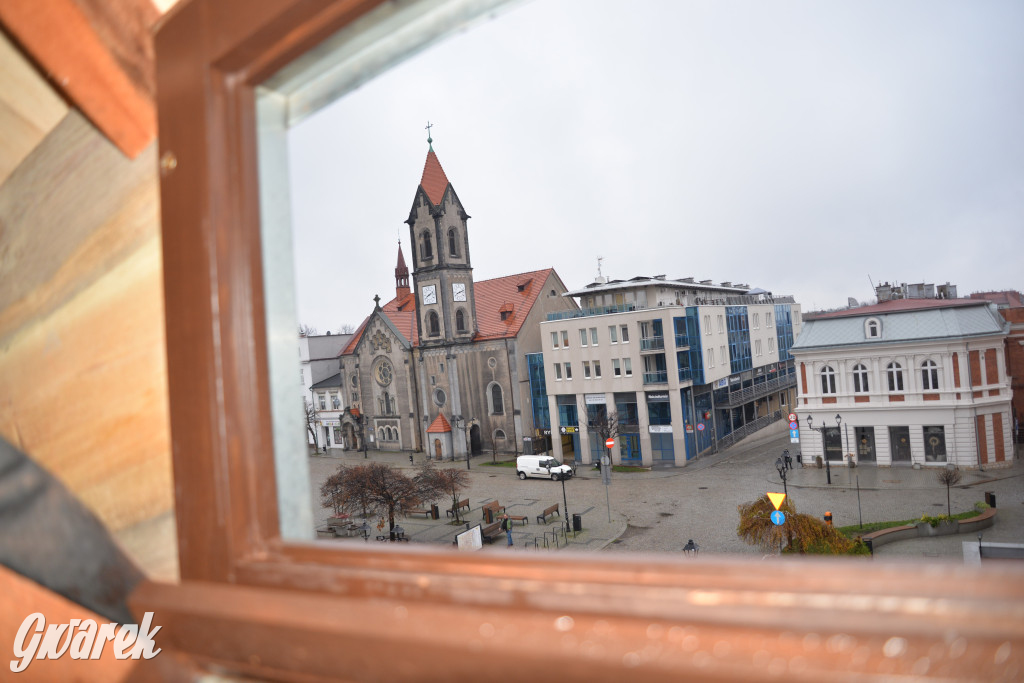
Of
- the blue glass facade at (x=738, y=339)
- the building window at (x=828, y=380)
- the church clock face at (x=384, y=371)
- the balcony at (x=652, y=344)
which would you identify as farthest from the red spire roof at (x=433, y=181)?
the building window at (x=828, y=380)

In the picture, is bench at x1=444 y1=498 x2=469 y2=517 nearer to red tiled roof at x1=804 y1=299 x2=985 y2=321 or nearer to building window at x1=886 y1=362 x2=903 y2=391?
red tiled roof at x1=804 y1=299 x2=985 y2=321

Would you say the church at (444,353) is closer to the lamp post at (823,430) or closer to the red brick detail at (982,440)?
the lamp post at (823,430)

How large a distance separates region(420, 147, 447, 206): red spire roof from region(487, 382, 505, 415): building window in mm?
4248

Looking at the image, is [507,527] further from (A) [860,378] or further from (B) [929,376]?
(B) [929,376]

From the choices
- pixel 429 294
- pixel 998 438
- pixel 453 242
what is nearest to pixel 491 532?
pixel 998 438

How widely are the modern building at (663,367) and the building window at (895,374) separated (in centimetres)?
377

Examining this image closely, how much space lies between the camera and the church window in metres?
14.0

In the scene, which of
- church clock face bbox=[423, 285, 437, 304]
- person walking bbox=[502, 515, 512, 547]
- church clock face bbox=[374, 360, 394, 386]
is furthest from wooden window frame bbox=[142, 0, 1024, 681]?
church clock face bbox=[374, 360, 394, 386]

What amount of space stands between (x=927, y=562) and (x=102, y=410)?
17.6 inches

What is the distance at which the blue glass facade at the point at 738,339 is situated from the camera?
1202 centimetres

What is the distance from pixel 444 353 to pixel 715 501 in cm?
778

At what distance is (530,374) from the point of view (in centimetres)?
1361

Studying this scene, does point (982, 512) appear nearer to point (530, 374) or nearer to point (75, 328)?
point (75, 328)

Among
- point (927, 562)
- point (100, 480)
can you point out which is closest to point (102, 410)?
point (100, 480)
